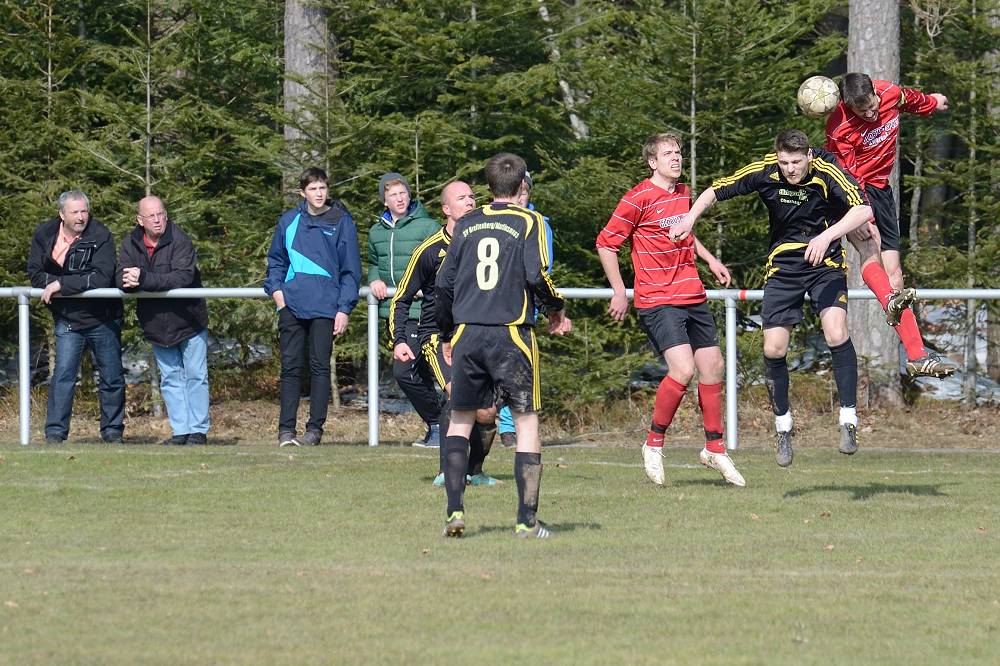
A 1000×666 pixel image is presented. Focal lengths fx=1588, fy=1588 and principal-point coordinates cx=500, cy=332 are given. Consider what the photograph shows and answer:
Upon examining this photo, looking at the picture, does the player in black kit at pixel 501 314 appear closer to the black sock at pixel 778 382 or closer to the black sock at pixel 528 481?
the black sock at pixel 528 481

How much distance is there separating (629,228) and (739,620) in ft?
15.0

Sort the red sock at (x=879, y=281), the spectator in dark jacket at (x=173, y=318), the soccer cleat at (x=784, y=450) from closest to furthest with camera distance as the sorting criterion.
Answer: the soccer cleat at (x=784, y=450)
the red sock at (x=879, y=281)
the spectator in dark jacket at (x=173, y=318)

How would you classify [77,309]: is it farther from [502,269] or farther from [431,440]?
[502,269]

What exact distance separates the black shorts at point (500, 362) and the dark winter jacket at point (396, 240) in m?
4.63

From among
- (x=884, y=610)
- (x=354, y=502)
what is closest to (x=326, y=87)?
(x=354, y=502)

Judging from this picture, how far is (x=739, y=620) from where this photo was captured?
588cm

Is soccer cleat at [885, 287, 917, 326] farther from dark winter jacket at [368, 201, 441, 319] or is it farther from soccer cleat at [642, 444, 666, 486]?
dark winter jacket at [368, 201, 441, 319]

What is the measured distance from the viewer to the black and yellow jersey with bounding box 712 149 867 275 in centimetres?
974

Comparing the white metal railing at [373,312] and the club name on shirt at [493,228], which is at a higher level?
the club name on shirt at [493,228]

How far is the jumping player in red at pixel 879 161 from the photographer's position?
1008 centimetres

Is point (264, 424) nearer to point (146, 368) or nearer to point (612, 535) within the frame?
point (146, 368)

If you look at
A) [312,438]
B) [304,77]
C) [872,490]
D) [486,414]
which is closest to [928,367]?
[872,490]

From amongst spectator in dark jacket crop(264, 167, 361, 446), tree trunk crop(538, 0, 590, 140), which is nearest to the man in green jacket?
spectator in dark jacket crop(264, 167, 361, 446)

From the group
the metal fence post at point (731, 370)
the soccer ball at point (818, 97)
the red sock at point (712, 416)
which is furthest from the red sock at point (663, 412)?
the metal fence post at point (731, 370)
